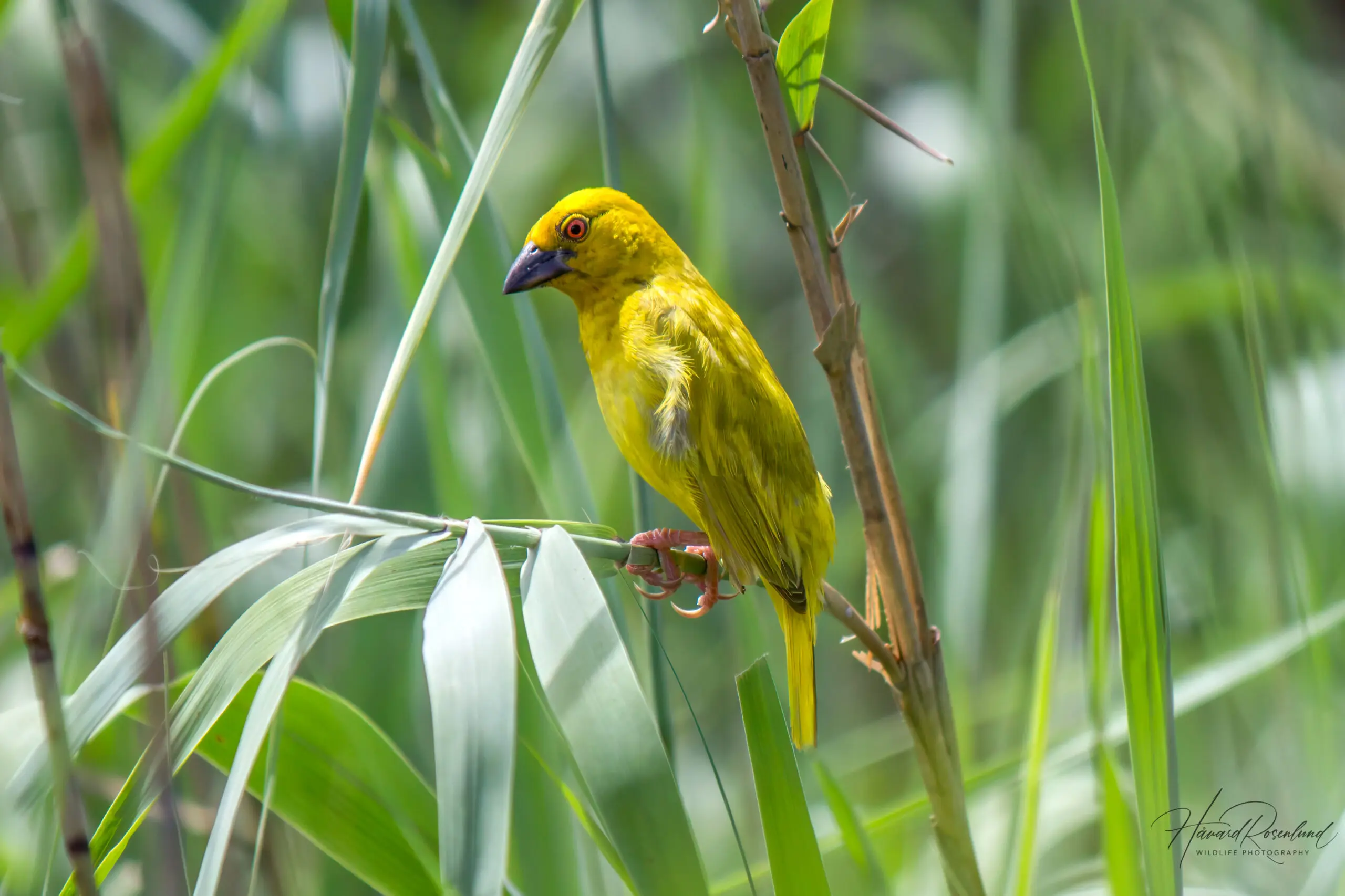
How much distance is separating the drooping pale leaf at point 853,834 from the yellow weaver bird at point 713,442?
9.5 inches

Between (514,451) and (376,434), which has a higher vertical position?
(376,434)

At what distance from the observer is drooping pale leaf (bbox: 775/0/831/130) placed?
1187mm

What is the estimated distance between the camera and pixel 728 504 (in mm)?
1803

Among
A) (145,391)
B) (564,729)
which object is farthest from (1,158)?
(564,729)

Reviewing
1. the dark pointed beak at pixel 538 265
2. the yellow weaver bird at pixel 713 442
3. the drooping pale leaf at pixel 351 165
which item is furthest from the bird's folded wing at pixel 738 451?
the drooping pale leaf at pixel 351 165

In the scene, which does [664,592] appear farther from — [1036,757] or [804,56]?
[804,56]

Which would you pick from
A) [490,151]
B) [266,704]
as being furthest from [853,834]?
[490,151]

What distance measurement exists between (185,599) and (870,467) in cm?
83

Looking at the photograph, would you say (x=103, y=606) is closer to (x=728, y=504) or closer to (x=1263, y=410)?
(x=728, y=504)

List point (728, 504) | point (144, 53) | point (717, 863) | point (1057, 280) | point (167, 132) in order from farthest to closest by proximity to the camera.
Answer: point (144, 53) → point (717, 863) → point (1057, 280) → point (728, 504) → point (167, 132)

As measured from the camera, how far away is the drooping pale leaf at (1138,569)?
113cm

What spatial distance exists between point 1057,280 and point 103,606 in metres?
1.79

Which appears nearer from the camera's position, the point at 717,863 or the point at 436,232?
the point at 436,232

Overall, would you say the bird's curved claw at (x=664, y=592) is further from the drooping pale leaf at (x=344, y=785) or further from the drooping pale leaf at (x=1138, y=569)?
the drooping pale leaf at (x=1138, y=569)
